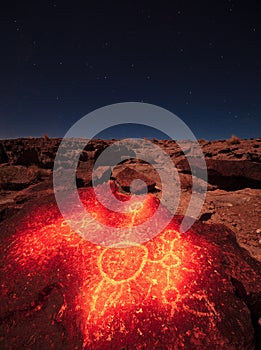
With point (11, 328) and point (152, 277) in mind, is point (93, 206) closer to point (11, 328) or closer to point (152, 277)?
point (152, 277)

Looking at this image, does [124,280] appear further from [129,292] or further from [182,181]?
[182,181]

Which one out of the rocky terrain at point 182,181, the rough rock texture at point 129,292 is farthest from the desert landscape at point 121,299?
the rocky terrain at point 182,181

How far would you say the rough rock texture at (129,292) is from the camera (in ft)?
6.72

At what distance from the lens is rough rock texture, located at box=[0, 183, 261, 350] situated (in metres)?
2.05

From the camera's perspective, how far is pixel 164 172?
30.1 feet

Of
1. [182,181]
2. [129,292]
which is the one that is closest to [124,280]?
[129,292]

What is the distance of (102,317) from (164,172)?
749 cm

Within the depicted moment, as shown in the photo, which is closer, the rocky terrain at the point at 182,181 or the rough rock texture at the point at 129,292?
the rough rock texture at the point at 129,292

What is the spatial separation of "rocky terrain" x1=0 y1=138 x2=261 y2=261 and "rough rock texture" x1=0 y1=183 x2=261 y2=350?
1.72 meters

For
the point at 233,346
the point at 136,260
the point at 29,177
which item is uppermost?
the point at 136,260

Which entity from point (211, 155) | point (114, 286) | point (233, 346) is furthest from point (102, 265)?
point (211, 155)

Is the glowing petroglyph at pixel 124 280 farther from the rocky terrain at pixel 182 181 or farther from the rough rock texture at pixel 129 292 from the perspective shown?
the rocky terrain at pixel 182 181

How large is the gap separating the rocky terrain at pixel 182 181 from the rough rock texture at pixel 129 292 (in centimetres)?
172

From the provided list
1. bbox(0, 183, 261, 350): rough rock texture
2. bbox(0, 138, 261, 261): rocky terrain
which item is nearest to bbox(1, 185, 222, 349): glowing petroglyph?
bbox(0, 183, 261, 350): rough rock texture
